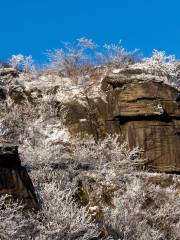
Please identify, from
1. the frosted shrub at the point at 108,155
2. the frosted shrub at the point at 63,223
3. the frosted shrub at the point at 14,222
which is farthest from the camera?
the frosted shrub at the point at 108,155

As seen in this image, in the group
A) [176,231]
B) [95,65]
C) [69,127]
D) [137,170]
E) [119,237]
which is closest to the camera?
[119,237]

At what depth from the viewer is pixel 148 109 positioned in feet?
52.9

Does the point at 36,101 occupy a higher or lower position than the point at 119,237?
higher

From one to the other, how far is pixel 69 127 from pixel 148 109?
2367 mm

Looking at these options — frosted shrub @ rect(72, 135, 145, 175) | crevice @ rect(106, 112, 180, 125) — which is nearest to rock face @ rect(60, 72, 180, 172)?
crevice @ rect(106, 112, 180, 125)

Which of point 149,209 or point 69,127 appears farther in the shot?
point 69,127

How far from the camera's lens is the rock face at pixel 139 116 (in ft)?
52.1

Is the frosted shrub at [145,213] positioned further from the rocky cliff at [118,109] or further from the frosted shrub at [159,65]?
the frosted shrub at [159,65]

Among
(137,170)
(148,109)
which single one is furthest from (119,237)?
(148,109)

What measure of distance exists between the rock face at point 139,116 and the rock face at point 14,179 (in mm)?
5427

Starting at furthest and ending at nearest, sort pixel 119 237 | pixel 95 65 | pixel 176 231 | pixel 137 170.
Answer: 1. pixel 95 65
2. pixel 137 170
3. pixel 176 231
4. pixel 119 237

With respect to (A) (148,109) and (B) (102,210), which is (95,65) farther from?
(B) (102,210)

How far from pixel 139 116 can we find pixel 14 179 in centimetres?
629

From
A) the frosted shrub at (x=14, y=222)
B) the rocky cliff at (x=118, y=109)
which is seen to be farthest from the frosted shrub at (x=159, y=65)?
the frosted shrub at (x=14, y=222)
